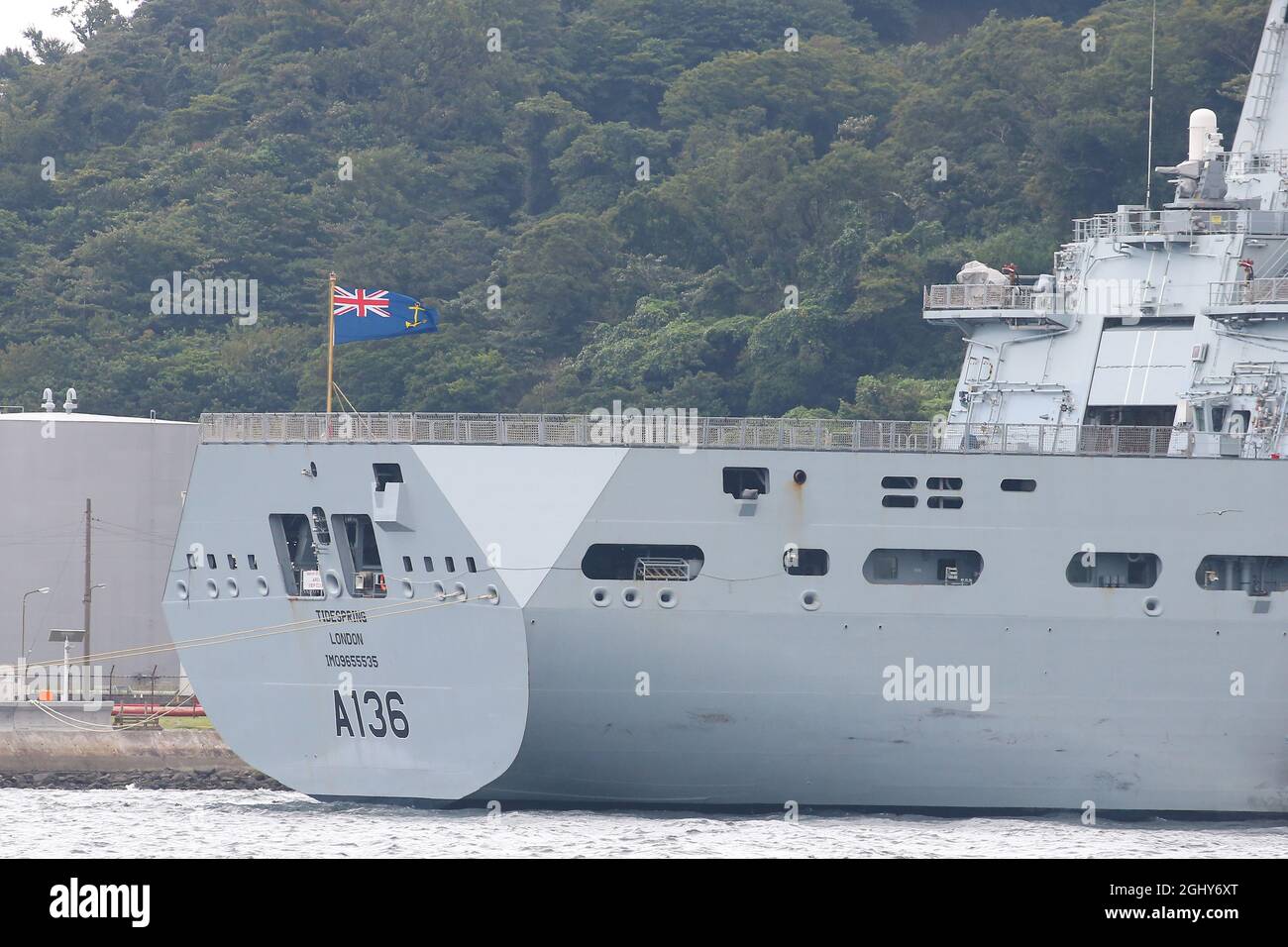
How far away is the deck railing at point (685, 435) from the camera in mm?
34906

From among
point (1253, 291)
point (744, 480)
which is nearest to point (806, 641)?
point (744, 480)

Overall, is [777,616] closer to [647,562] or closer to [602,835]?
[647,562]

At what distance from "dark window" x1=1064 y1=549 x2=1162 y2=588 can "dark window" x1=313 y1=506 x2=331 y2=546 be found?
479 inches

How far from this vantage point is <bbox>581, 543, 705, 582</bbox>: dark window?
114 feet

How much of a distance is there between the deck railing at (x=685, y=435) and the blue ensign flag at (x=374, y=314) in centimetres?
195

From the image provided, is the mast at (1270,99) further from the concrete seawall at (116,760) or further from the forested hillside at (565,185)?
the forested hillside at (565,185)

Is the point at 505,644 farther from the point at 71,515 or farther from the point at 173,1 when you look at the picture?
the point at 173,1

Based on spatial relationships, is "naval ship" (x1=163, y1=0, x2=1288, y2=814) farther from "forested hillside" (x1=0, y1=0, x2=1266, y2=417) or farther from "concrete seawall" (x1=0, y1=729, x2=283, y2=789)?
"forested hillside" (x1=0, y1=0, x2=1266, y2=417)

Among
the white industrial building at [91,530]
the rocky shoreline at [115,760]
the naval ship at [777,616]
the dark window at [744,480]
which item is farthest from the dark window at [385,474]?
the white industrial building at [91,530]

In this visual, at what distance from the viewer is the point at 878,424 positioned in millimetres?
34938

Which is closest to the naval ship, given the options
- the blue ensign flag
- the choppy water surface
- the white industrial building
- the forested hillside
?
the choppy water surface

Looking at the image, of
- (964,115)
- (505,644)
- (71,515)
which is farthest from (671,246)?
(505,644)

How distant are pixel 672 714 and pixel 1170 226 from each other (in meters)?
12.8

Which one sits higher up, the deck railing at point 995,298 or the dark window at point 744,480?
the deck railing at point 995,298
